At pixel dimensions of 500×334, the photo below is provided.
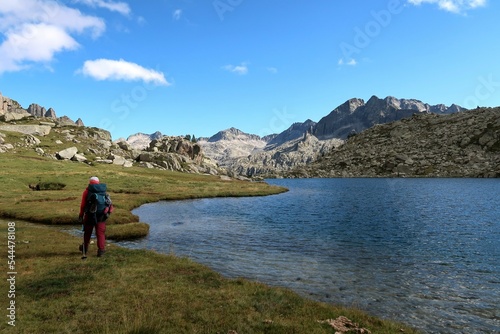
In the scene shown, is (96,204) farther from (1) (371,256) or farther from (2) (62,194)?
(2) (62,194)

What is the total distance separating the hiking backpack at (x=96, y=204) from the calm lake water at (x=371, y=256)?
8.08m

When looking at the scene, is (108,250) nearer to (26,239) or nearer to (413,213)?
(26,239)

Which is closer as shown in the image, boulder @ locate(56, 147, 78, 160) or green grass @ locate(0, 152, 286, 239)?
green grass @ locate(0, 152, 286, 239)

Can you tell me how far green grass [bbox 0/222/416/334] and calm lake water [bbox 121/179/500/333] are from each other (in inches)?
139

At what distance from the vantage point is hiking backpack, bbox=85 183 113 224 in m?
19.8

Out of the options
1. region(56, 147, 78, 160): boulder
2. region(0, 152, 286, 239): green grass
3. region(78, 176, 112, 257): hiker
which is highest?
region(56, 147, 78, 160): boulder

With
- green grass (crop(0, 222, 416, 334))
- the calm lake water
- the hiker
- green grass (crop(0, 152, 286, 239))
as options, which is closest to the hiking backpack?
the hiker

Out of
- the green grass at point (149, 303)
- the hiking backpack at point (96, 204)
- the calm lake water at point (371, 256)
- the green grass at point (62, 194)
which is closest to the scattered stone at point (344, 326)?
the green grass at point (149, 303)

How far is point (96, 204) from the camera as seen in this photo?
65.9ft

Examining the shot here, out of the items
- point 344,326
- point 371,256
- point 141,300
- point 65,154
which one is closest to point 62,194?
point 141,300

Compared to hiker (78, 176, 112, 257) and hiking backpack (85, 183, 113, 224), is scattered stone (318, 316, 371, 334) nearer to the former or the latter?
hiking backpack (85, 183, 113, 224)

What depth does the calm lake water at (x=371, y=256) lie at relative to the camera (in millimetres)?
16531

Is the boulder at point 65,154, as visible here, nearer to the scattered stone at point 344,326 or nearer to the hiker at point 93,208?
the hiker at point 93,208

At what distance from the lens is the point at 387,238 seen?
33375 mm
